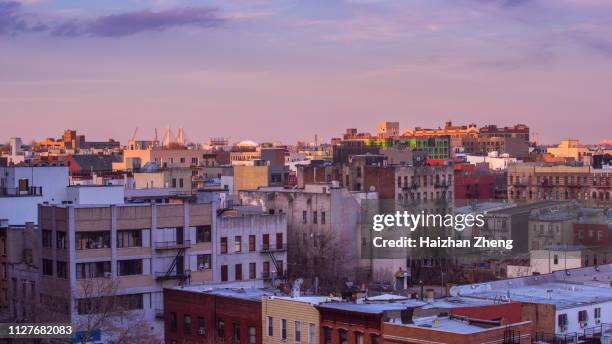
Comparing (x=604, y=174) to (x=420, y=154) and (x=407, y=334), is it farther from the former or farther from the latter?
(x=407, y=334)

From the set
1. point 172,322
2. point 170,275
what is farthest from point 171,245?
point 172,322

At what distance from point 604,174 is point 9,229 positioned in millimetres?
95055

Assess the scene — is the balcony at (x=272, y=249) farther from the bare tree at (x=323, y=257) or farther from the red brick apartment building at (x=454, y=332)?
the red brick apartment building at (x=454, y=332)

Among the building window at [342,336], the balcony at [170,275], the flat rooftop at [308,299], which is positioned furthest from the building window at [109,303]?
the building window at [342,336]

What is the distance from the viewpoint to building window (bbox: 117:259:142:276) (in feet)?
240

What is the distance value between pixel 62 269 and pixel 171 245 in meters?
7.20

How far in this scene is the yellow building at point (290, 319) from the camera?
174ft

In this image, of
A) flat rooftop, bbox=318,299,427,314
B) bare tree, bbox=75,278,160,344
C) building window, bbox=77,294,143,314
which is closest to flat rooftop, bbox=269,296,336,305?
flat rooftop, bbox=318,299,427,314

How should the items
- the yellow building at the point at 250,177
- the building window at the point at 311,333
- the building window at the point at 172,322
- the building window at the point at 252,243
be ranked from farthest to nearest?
the yellow building at the point at 250,177, the building window at the point at 252,243, the building window at the point at 172,322, the building window at the point at 311,333

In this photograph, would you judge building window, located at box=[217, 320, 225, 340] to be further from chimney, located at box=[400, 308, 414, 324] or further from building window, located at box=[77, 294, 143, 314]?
chimney, located at box=[400, 308, 414, 324]

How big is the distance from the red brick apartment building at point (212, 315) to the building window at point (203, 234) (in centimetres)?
1407

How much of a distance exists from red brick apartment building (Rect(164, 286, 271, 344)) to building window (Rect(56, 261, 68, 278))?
1065 cm

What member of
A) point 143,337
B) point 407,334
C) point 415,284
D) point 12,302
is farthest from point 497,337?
point 415,284

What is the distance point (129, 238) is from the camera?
242 ft
